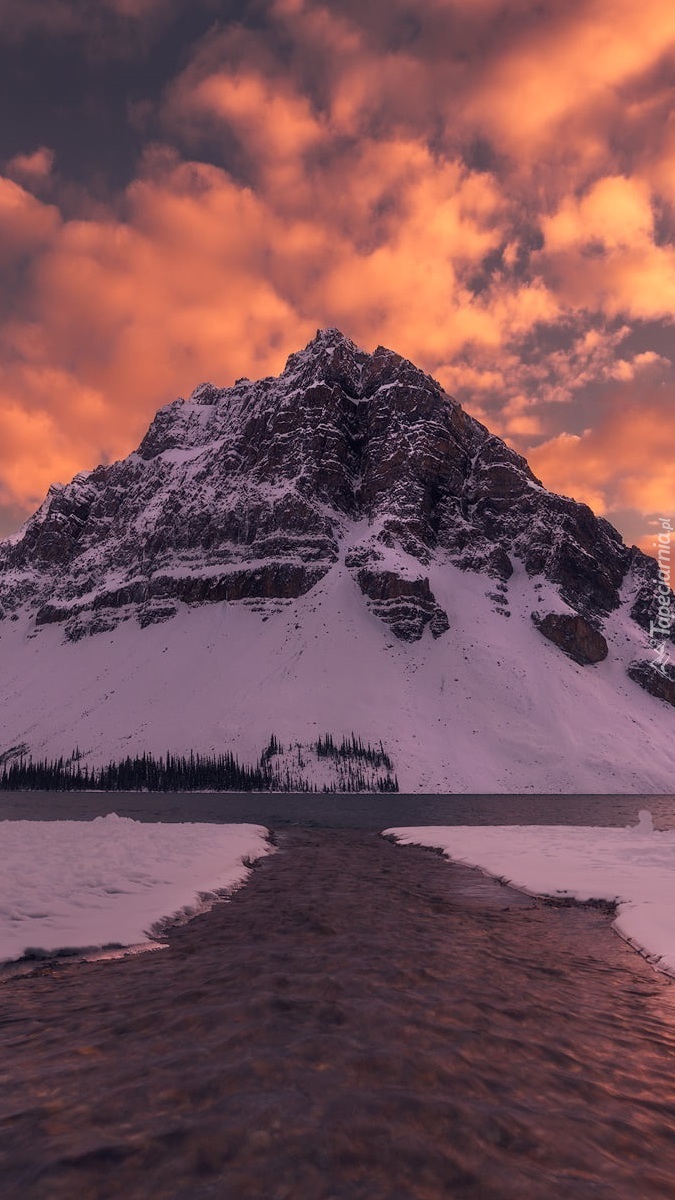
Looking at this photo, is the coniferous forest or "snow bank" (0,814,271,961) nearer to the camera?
"snow bank" (0,814,271,961)

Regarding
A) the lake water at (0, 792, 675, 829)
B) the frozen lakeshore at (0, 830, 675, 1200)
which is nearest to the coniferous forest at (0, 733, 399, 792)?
the lake water at (0, 792, 675, 829)

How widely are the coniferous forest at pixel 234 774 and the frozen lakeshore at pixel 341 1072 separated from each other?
16847 centimetres

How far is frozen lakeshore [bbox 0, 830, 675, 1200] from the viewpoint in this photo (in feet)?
15.9

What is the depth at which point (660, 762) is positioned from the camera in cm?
19725

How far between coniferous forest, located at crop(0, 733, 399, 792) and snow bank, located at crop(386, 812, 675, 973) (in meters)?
143

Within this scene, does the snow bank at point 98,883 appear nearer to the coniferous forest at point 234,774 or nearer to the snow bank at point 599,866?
the snow bank at point 599,866

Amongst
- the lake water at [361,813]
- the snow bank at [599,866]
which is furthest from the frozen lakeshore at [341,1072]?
the lake water at [361,813]

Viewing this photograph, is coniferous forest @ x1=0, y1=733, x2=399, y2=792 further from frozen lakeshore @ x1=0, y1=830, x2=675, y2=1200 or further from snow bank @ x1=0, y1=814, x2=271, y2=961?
frozen lakeshore @ x1=0, y1=830, x2=675, y2=1200

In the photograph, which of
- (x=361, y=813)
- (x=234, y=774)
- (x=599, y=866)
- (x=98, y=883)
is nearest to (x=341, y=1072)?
(x=98, y=883)

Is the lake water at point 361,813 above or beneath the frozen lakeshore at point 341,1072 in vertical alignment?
beneath

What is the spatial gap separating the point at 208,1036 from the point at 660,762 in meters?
221

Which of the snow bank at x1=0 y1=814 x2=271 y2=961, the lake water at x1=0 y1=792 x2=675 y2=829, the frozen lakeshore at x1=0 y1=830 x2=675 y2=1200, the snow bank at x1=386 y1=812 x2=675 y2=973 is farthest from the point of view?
the lake water at x1=0 y1=792 x2=675 y2=829

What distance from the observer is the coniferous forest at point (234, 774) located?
589ft

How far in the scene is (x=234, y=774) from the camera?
185m
